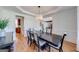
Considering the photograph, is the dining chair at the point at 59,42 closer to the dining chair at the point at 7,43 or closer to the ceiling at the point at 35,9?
the ceiling at the point at 35,9

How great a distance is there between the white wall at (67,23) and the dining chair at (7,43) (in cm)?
71

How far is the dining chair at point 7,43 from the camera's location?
4.90ft

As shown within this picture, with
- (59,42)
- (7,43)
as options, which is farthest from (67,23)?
(7,43)

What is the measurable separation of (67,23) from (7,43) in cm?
100

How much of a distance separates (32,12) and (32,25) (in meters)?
0.21

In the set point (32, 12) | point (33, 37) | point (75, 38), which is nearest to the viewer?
point (75, 38)

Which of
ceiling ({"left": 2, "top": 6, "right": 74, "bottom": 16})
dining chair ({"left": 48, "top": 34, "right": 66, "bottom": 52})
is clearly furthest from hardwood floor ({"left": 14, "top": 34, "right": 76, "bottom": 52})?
ceiling ({"left": 2, "top": 6, "right": 74, "bottom": 16})

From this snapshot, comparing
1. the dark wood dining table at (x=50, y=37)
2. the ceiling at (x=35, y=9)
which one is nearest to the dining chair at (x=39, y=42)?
the dark wood dining table at (x=50, y=37)

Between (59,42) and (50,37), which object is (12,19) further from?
(59,42)

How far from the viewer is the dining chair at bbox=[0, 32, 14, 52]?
1.49 meters

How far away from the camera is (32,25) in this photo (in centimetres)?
160
